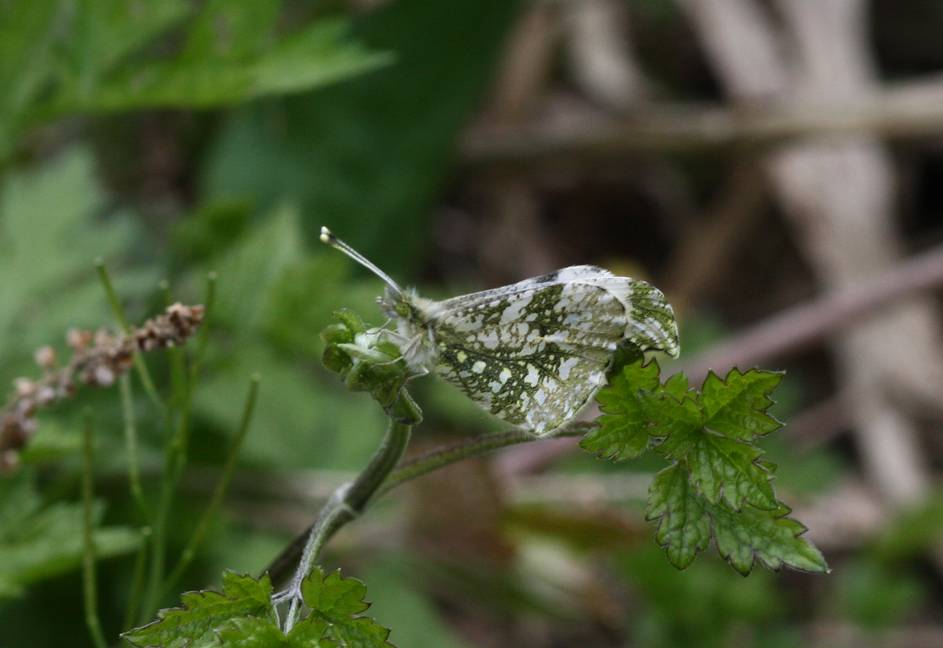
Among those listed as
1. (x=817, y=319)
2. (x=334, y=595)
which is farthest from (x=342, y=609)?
(x=817, y=319)

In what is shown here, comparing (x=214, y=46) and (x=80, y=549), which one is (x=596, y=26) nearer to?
(x=214, y=46)

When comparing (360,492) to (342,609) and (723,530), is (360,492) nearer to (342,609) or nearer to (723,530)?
(342,609)

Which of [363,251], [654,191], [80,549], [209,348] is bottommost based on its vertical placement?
[654,191]

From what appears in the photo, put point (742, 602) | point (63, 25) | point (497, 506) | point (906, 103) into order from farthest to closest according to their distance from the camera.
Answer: point (906, 103), point (742, 602), point (497, 506), point (63, 25)

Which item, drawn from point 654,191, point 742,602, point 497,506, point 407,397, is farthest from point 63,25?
point 654,191

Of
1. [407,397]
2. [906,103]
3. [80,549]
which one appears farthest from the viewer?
[906,103]

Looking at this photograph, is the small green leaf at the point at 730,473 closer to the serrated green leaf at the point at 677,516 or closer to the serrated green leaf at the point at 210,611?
the serrated green leaf at the point at 677,516

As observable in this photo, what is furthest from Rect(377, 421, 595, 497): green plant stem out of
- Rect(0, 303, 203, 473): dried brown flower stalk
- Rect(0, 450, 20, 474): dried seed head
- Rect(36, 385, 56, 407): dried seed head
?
Rect(0, 450, 20, 474): dried seed head
